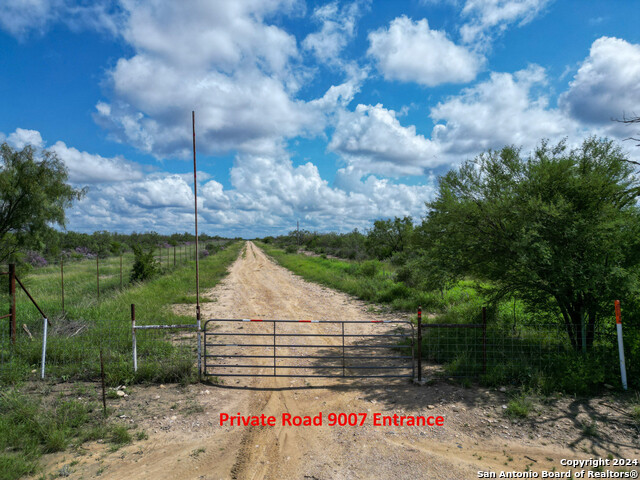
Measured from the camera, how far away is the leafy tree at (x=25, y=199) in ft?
41.0

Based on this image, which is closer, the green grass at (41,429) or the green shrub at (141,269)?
the green grass at (41,429)

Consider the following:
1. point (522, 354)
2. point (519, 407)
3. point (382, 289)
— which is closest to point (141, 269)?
point (382, 289)

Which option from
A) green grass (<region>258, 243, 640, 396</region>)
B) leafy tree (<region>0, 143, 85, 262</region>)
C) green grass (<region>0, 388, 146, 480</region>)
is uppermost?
Result: leafy tree (<region>0, 143, 85, 262</region>)

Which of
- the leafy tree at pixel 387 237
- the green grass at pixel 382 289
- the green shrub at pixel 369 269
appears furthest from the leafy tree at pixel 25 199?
the leafy tree at pixel 387 237

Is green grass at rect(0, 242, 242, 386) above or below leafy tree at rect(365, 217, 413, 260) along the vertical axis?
below

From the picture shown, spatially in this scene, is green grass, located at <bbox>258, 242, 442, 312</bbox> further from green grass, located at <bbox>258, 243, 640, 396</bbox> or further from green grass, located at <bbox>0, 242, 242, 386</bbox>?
green grass, located at <bbox>0, 242, 242, 386</bbox>

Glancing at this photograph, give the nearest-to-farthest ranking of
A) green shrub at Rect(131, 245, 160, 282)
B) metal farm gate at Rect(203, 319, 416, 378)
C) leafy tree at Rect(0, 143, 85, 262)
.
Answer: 1. metal farm gate at Rect(203, 319, 416, 378)
2. leafy tree at Rect(0, 143, 85, 262)
3. green shrub at Rect(131, 245, 160, 282)

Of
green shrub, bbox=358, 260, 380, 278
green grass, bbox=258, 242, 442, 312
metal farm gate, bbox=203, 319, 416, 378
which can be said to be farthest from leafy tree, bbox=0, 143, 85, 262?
green shrub, bbox=358, 260, 380, 278

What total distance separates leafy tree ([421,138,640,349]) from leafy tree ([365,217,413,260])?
22269 millimetres

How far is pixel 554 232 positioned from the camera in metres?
7.16

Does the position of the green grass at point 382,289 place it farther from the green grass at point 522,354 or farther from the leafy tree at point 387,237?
the leafy tree at point 387,237

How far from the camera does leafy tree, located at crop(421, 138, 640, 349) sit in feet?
22.7

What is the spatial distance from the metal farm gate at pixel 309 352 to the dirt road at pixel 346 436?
0.47 meters

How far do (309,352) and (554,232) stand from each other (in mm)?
6272
